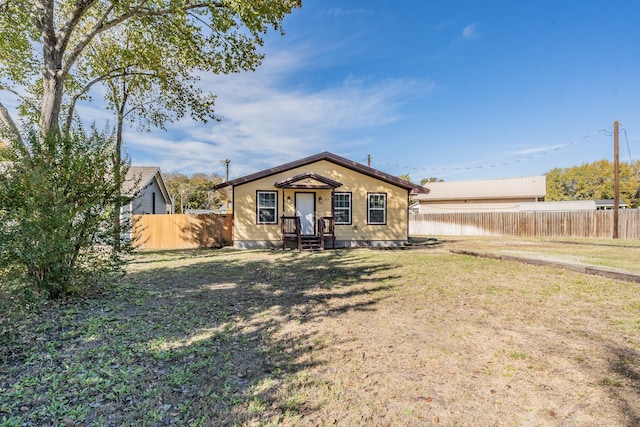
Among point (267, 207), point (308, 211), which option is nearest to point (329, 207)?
point (308, 211)

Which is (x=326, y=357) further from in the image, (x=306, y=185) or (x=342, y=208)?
(x=342, y=208)

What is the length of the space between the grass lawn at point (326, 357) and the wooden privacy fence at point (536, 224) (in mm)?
16758

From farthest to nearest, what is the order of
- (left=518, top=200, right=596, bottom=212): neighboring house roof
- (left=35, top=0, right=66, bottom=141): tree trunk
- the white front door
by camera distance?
(left=518, top=200, right=596, bottom=212): neighboring house roof → the white front door → (left=35, top=0, right=66, bottom=141): tree trunk

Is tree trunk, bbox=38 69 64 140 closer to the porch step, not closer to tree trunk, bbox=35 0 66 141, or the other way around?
tree trunk, bbox=35 0 66 141

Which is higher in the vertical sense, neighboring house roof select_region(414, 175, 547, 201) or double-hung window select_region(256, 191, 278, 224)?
neighboring house roof select_region(414, 175, 547, 201)

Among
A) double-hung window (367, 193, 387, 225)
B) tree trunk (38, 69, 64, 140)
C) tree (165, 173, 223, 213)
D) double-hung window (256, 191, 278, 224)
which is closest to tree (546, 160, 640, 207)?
double-hung window (367, 193, 387, 225)

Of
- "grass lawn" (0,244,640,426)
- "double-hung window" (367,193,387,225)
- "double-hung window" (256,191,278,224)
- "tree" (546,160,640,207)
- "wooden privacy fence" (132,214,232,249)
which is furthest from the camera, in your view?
"tree" (546,160,640,207)

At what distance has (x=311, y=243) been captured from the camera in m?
13.8

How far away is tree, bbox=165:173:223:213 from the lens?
45.6 meters

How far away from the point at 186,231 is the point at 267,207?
14.6 feet

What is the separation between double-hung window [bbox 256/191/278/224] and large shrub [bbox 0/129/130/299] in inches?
334

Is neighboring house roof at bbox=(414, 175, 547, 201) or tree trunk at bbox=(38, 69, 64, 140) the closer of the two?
tree trunk at bbox=(38, 69, 64, 140)

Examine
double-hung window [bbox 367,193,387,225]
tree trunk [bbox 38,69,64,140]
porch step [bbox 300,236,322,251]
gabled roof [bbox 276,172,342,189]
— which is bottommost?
porch step [bbox 300,236,322,251]

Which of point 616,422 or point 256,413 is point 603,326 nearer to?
point 616,422
